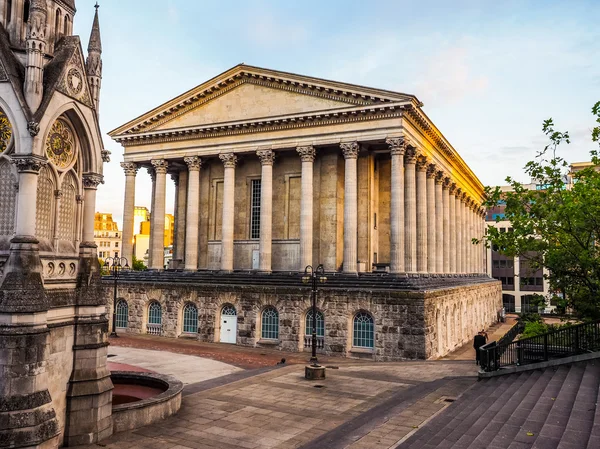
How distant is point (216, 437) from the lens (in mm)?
13438

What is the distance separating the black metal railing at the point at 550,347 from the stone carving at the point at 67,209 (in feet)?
52.8

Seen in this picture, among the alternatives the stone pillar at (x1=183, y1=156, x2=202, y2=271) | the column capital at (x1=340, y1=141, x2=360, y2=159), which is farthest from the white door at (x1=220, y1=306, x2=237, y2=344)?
the column capital at (x1=340, y1=141, x2=360, y2=159)

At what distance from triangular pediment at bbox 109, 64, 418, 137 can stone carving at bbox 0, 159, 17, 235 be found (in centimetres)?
2751

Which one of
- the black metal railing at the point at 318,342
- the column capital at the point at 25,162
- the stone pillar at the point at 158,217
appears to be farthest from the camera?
the stone pillar at the point at 158,217

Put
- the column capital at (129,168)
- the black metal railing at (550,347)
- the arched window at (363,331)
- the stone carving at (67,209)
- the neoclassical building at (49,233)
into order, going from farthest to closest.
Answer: the column capital at (129,168), the arched window at (363,331), the black metal railing at (550,347), the stone carving at (67,209), the neoclassical building at (49,233)

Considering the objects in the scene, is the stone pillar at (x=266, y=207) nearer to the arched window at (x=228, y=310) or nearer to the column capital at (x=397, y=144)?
the arched window at (x=228, y=310)

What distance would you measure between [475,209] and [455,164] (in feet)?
60.2

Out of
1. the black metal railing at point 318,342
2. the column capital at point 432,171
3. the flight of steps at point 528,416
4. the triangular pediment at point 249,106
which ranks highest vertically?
the triangular pediment at point 249,106

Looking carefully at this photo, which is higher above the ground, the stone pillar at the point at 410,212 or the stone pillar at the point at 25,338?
the stone pillar at the point at 410,212

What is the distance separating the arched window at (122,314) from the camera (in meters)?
38.2

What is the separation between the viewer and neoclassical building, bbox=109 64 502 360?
29750 mm

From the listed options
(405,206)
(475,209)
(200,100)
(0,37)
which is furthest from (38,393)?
(475,209)

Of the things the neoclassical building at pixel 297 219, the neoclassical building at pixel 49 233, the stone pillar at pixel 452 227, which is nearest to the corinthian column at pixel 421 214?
the neoclassical building at pixel 297 219

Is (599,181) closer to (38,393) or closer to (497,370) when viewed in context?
(497,370)
